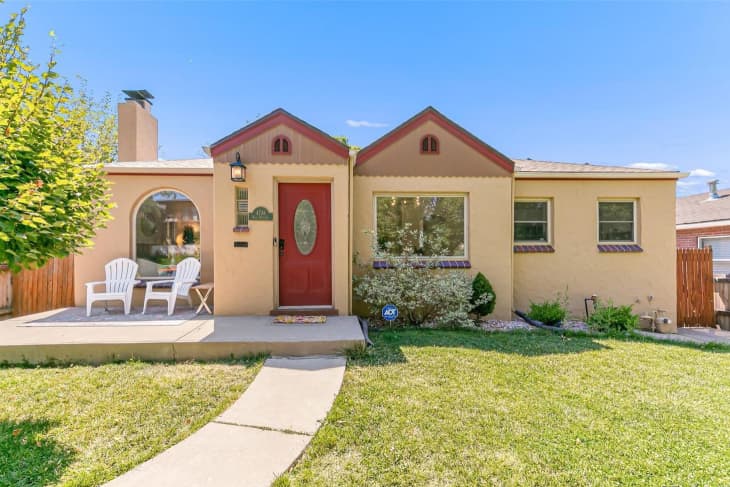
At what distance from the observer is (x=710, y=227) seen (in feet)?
40.4

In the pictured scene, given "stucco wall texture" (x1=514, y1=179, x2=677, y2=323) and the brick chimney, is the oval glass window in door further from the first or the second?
the brick chimney

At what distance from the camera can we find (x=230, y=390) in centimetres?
352

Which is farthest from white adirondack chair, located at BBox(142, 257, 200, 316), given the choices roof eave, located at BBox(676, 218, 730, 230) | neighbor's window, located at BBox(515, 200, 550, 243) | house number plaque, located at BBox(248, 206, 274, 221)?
roof eave, located at BBox(676, 218, 730, 230)

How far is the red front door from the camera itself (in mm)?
6199

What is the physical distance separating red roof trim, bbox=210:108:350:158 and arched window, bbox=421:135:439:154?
6.18 ft

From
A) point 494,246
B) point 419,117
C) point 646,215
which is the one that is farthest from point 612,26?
point 494,246

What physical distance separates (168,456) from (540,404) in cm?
337

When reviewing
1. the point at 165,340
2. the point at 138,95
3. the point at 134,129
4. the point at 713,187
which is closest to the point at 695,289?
the point at 713,187

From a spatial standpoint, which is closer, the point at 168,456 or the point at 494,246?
the point at 168,456

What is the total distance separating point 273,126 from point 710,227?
53.5ft

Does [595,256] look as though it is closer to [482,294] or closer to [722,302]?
[482,294]

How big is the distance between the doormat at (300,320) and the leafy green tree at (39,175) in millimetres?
2890

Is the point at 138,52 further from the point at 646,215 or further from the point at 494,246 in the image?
the point at 646,215

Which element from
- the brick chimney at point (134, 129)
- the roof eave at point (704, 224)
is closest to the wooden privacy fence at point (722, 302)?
the roof eave at point (704, 224)
